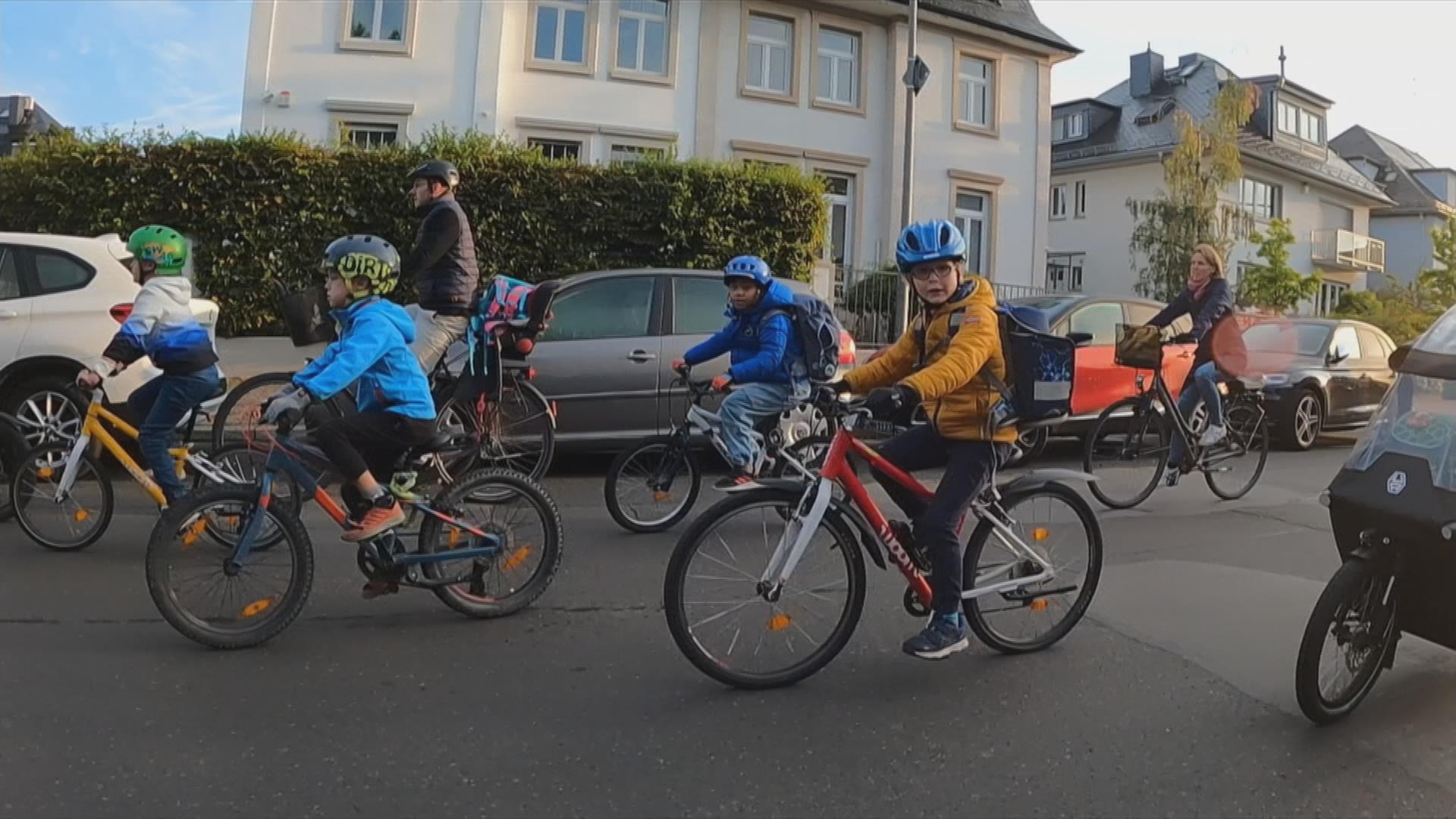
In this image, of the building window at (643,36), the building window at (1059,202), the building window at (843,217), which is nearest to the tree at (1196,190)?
the building window at (843,217)

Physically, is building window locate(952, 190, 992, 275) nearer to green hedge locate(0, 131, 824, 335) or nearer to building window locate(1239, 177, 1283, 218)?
green hedge locate(0, 131, 824, 335)

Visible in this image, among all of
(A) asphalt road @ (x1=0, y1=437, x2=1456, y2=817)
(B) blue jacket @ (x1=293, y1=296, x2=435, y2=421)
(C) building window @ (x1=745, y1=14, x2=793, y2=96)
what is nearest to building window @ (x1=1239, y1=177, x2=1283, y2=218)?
(C) building window @ (x1=745, y1=14, x2=793, y2=96)

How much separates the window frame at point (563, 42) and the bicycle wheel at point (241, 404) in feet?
49.0

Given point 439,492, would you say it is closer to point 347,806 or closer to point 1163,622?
point 347,806

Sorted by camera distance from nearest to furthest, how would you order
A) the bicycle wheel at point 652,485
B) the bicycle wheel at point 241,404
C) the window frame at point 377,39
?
the bicycle wheel at point 241,404 < the bicycle wheel at point 652,485 < the window frame at point 377,39

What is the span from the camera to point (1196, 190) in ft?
92.3

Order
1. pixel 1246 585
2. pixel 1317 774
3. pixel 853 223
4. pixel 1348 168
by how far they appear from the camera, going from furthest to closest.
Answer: pixel 1348 168
pixel 853 223
pixel 1246 585
pixel 1317 774

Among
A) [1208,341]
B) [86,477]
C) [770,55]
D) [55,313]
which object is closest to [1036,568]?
[1208,341]

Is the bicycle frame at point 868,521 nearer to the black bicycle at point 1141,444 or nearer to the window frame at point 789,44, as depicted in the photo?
the black bicycle at point 1141,444

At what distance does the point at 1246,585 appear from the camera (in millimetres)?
5973

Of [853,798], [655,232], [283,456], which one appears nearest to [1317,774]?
[853,798]

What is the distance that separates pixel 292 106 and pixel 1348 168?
43.8 meters

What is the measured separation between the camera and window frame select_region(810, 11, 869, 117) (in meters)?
23.0

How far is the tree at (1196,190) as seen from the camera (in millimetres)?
27547
